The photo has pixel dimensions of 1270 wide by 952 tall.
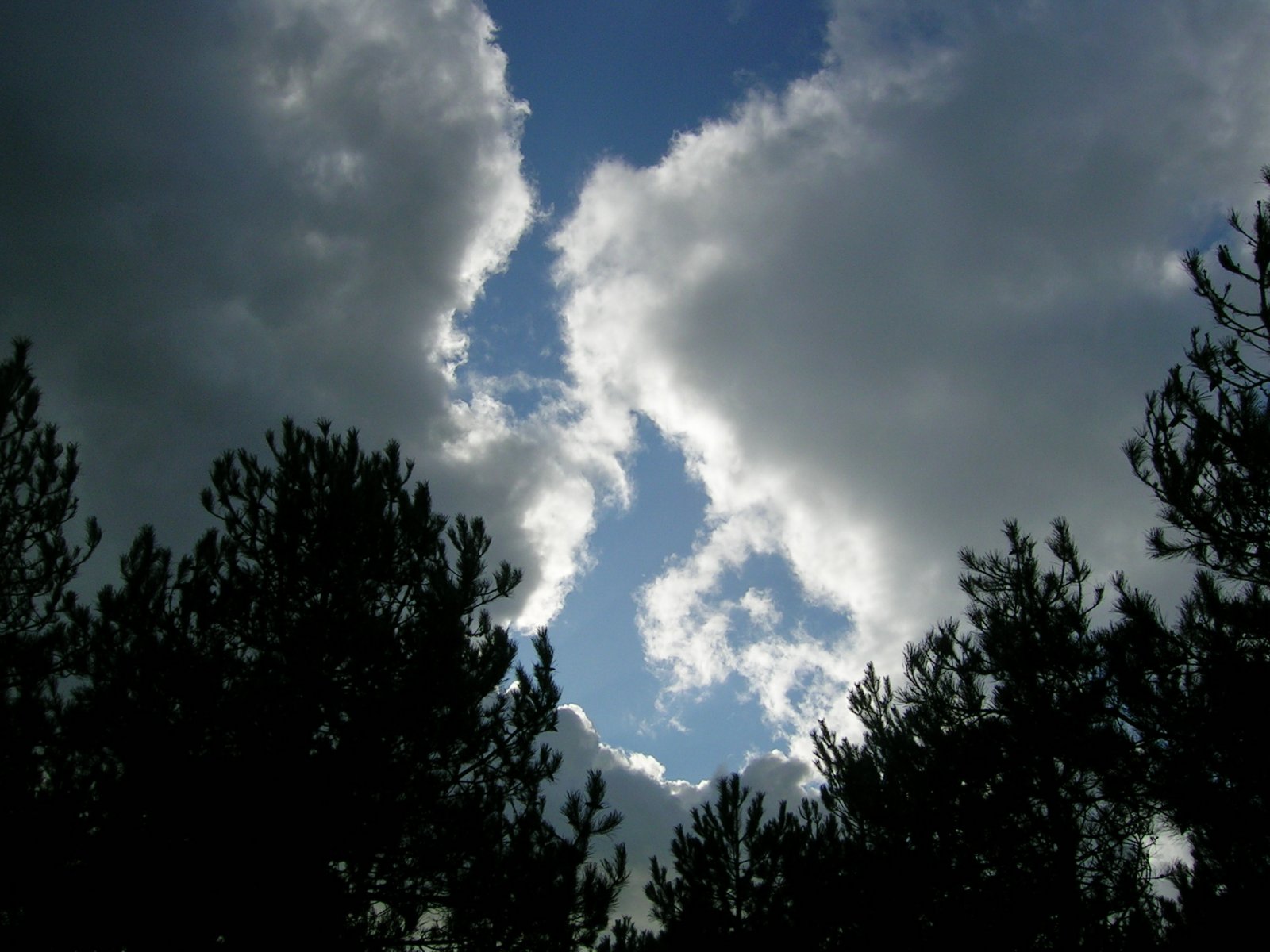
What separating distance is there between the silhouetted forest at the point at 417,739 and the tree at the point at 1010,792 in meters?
0.04

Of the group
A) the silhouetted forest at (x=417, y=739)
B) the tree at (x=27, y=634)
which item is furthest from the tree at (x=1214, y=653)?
the tree at (x=27, y=634)

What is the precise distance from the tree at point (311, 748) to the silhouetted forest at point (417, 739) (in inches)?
1.0

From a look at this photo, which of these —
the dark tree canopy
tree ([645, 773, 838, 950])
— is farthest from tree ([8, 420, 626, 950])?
tree ([645, 773, 838, 950])

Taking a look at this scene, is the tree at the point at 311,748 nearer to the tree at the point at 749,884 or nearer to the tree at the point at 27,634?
the tree at the point at 27,634

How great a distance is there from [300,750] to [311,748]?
0.09 meters

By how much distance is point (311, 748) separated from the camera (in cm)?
626

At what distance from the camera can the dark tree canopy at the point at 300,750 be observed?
5.73 m

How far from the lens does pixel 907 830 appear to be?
379 inches

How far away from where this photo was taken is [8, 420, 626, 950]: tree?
577 centimetres

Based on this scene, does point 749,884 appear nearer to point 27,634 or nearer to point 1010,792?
point 1010,792

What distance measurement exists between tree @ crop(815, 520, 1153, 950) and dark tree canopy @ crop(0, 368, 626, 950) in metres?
4.45

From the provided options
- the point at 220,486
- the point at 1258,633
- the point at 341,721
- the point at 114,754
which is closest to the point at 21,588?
the point at 220,486

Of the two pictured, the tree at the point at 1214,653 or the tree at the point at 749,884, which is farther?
the tree at the point at 749,884

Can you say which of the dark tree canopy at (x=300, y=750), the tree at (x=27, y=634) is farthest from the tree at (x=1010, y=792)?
the tree at (x=27, y=634)
